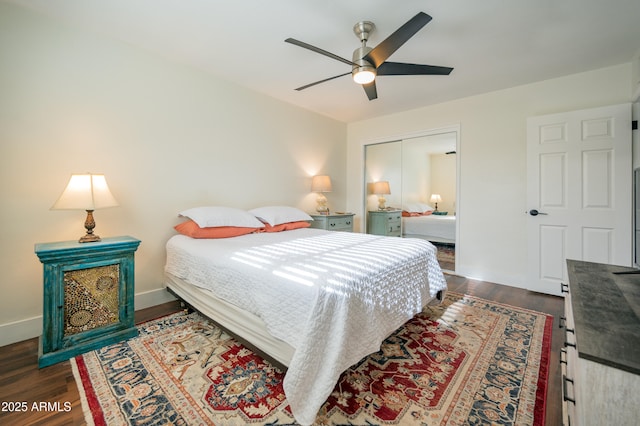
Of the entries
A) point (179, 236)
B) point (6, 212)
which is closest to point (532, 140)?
point (179, 236)

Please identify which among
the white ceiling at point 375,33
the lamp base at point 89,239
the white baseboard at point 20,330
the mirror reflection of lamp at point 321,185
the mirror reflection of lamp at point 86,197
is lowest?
the white baseboard at point 20,330

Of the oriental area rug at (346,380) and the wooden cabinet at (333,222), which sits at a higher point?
the wooden cabinet at (333,222)

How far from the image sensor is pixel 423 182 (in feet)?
14.9

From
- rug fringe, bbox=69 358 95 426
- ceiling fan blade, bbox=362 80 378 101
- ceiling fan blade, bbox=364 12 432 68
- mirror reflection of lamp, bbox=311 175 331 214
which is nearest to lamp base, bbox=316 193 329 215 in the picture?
mirror reflection of lamp, bbox=311 175 331 214

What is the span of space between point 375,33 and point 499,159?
92.9 inches

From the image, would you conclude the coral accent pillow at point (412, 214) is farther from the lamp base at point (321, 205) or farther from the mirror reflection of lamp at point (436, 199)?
the lamp base at point (321, 205)

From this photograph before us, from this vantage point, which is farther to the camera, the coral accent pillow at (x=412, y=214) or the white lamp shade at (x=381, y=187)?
the white lamp shade at (x=381, y=187)

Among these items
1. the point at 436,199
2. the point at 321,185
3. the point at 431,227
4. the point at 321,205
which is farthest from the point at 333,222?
the point at 436,199

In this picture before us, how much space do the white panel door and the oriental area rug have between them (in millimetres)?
1199

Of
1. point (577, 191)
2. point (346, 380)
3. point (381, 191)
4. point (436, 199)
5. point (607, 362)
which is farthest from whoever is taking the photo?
point (381, 191)

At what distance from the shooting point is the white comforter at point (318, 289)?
1.29 m

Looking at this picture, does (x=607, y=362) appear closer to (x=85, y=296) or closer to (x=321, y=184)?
(x=85, y=296)

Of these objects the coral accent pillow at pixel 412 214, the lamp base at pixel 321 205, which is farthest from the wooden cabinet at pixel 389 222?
the lamp base at pixel 321 205

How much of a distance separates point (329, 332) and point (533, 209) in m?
3.13
